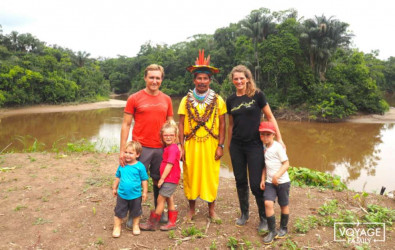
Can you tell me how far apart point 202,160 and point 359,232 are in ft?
5.98

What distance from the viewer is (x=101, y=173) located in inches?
185

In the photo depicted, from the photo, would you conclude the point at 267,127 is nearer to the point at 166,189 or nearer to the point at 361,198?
the point at 166,189

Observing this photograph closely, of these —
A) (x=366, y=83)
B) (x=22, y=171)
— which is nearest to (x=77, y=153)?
(x=22, y=171)

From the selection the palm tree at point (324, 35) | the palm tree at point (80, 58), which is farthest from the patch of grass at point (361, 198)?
the palm tree at point (80, 58)

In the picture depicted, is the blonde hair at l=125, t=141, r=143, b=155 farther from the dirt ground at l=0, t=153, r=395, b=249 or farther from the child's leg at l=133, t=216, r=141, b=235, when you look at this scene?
the dirt ground at l=0, t=153, r=395, b=249

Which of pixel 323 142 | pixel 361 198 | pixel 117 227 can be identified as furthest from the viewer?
pixel 323 142

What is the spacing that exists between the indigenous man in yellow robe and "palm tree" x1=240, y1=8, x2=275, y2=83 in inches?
765

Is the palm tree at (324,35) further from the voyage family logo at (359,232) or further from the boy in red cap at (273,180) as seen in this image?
the boy in red cap at (273,180)

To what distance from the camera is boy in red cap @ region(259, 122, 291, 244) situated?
2.59 metres

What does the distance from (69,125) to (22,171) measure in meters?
12.8

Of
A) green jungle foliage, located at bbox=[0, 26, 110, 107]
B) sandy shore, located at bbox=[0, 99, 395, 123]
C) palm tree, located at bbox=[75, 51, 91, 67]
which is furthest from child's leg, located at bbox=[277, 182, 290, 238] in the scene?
palm tree, located at bbox=[75, 51, 91, 67]

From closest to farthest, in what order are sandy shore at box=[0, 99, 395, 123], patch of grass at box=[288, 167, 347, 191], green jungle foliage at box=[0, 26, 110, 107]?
patch of grass at box=[288, 167, 347, 191], sandy shore at box=[0, 99, 395, 123], green jungle foliage at box=[0, 26, 110, 107]

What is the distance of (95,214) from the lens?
3166mm

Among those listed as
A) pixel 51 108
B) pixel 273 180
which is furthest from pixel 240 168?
pixel 51 108
